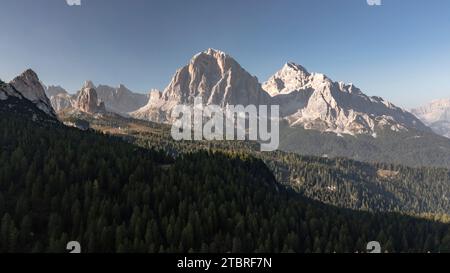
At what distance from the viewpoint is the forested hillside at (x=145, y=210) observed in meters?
101

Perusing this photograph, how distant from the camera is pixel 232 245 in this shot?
11225 cm

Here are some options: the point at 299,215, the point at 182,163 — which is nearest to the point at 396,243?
the point at 299,215

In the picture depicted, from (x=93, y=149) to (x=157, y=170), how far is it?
117ft

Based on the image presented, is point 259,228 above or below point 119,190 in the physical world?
below

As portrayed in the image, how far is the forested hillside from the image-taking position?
10125 centimetres

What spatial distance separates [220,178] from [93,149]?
198 ft

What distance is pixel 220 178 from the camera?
160 meters

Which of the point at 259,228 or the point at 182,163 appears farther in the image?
the point at 182,163

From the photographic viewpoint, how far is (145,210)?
117 metres
